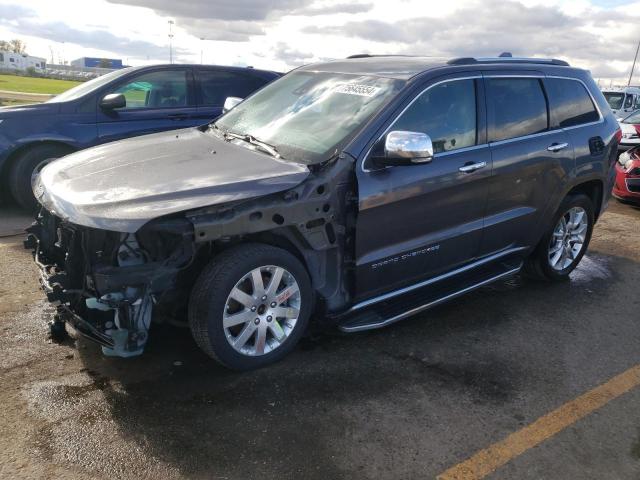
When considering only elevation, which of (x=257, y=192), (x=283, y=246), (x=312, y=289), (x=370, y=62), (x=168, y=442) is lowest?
(x=168, y=442)

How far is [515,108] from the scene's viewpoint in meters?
4.44

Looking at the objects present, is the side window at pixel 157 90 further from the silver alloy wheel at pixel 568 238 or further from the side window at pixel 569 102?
the silver alloy wheel at pixel 568 238

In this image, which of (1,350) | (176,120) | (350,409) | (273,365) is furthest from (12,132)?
(350,409)

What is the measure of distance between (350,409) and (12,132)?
5.34m

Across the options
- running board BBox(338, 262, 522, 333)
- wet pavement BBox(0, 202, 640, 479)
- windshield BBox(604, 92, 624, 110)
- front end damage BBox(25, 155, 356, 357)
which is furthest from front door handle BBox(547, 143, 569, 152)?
windshield BBox(604, 92, 624, 110)

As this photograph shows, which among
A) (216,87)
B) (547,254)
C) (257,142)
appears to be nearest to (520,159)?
(547,254)

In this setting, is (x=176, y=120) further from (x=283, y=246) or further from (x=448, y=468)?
(x=448, y=468)

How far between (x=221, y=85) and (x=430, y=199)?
4609 millimetres

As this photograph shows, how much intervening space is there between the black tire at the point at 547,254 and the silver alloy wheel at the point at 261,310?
2.63 m

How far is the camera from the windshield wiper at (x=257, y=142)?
145 inches

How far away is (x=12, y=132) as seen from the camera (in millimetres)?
6430

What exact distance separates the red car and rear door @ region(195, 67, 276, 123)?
5.42m

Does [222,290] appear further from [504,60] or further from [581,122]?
[581,122]

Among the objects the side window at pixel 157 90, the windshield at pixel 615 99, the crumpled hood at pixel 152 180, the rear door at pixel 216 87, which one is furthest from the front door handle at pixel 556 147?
the windshield at pixel 615 99
